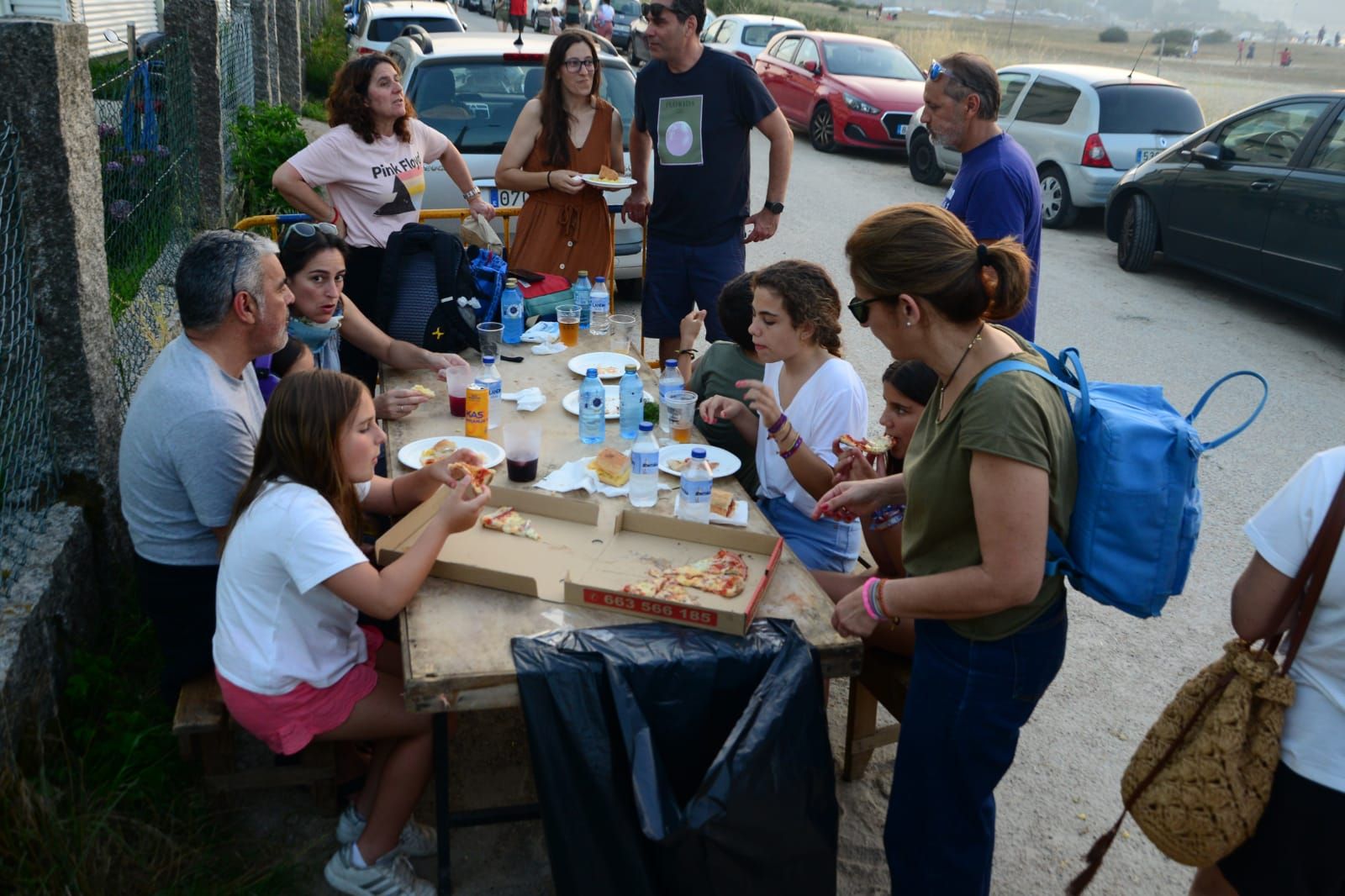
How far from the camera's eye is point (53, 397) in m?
3.80

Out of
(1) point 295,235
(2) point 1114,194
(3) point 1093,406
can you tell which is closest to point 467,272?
(1) point 295,235

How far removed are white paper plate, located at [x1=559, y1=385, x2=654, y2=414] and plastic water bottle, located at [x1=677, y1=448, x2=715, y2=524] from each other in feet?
2.61

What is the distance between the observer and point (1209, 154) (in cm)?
959

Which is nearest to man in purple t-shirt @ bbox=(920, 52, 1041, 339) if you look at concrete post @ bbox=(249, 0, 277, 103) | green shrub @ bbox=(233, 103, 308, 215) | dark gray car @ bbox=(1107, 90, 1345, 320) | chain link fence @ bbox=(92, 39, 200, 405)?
chain link fence @ bbox=(92, 39, 200, 405)

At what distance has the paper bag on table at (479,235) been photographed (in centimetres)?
615

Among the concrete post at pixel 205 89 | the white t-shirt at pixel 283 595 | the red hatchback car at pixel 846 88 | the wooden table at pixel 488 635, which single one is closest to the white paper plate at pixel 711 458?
the wooden table at pixel 488 635

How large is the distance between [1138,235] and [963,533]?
9.41 m

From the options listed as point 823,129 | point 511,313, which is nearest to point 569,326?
point 511,313

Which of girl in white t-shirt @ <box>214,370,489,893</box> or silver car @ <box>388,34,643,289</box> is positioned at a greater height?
silver car @ <box>388,34,643,289</box>

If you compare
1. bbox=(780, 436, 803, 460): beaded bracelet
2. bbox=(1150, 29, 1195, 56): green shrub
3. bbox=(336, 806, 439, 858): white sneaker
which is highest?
bbox=(1150, 29, 1195, 56): green shrub

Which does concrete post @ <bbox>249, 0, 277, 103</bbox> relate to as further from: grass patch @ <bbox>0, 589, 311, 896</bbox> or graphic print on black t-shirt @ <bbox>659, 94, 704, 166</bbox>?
grass patch @ <bbox>0, 589, 311, 896</bbox>

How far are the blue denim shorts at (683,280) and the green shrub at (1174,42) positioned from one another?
59.3m

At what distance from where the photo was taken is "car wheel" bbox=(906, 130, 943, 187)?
45.1 ft

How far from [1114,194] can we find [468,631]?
1016 cm
